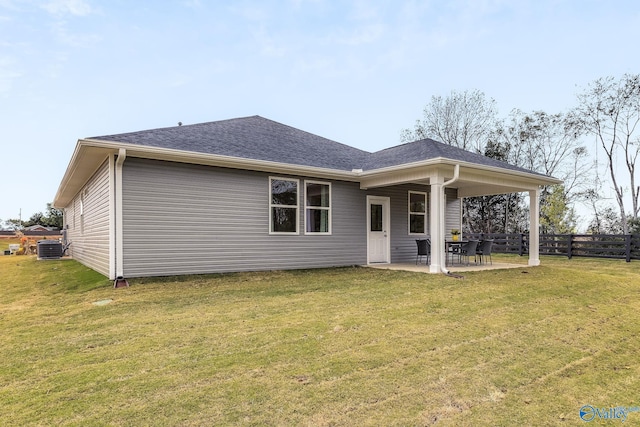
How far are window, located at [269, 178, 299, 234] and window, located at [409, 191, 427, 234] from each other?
160 inches

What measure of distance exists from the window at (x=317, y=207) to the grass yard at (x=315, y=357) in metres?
3.39

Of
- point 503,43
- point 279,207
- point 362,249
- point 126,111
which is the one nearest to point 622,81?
point 503,43

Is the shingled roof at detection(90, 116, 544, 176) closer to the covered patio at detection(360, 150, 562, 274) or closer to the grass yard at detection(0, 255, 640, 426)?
the covered patio at detection(360, 150, 562, 274)

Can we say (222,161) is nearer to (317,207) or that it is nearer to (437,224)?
(317,207)

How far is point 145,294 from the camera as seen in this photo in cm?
596

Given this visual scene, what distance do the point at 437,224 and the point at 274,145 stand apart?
4.61 m

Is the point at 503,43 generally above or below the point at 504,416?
above

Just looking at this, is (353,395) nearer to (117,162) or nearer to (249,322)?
(249,322)

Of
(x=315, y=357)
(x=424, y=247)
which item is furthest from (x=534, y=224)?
(x=315, y=357)

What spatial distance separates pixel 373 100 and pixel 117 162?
1385cm

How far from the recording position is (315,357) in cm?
332

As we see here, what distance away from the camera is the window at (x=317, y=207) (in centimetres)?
946

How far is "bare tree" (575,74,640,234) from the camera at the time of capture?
1978 centimetres

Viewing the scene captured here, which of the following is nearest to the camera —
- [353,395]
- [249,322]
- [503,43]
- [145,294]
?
[353,395]
